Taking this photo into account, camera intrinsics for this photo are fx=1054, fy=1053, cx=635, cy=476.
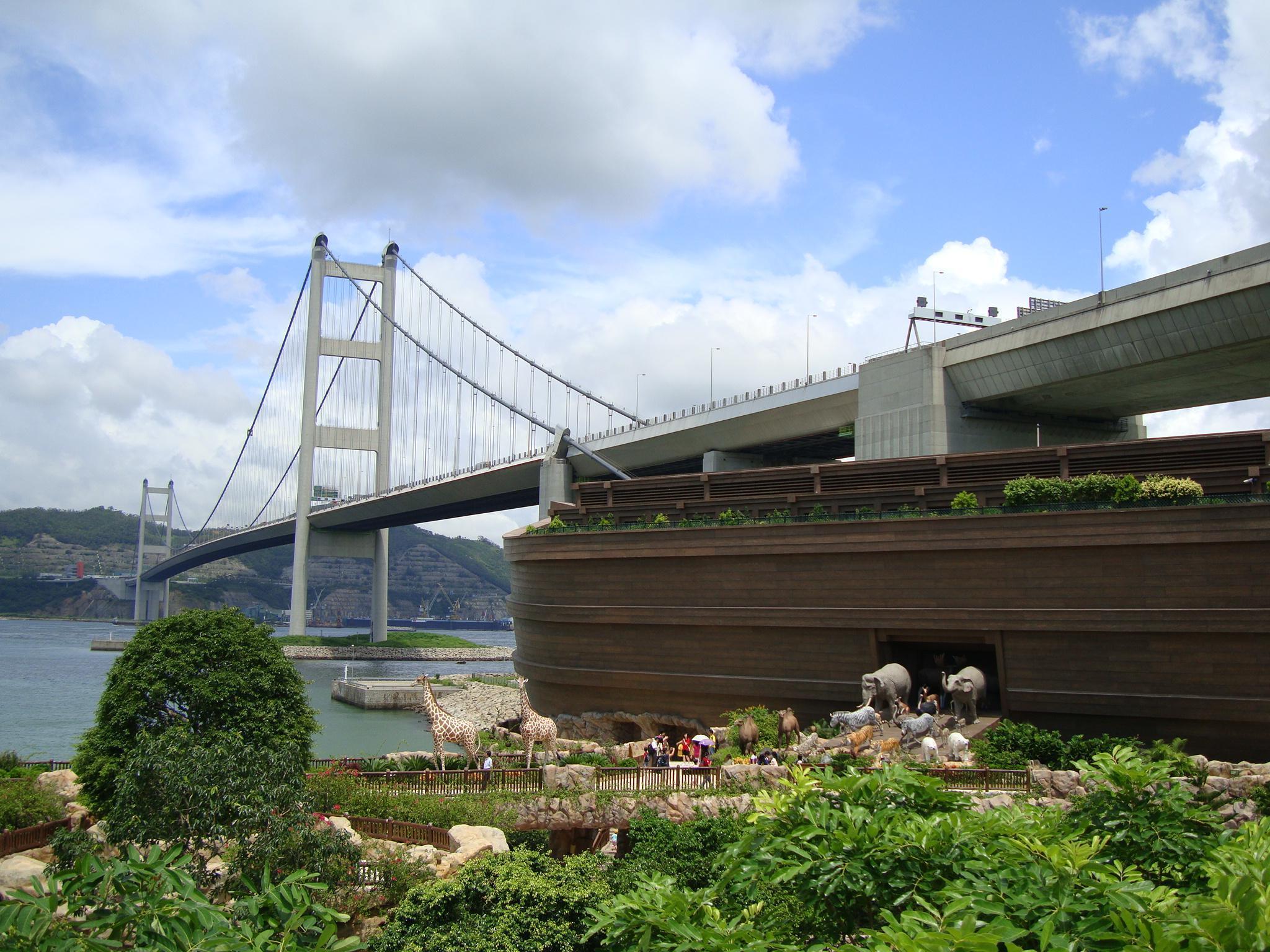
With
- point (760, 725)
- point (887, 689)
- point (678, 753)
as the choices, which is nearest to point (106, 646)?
point (678, 753)

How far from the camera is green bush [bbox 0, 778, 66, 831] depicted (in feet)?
51.5

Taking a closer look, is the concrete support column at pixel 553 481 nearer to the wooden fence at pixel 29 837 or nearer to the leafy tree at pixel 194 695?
the leafy tree at pixel 194 695

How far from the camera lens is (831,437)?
40094 millimetres

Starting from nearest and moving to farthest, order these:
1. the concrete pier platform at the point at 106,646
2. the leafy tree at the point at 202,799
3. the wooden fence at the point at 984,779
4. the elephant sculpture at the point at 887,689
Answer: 1. the leafy tree at the point at 202,799
2. the wooden fence at the point at 984,779
3. the elephant sculpture at the point at 887,689
4. the concrete pier platform at the point at 106,646

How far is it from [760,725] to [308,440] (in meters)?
58.2

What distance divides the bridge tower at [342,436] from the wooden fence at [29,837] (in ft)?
197

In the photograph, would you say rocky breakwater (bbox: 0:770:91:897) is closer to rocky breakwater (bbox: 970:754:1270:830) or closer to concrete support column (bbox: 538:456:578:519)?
rocky breakwater (bbox: 970:754:1270:830)

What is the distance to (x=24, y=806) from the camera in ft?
52.7

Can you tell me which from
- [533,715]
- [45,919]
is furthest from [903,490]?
[45,919]

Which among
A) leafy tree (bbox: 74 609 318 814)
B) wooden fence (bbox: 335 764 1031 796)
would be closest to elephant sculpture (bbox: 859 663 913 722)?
wooden fence (bbox: 335 764 1031 796)

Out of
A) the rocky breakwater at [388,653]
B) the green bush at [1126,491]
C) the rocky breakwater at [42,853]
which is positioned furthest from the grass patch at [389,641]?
the green bush at [1126,491]

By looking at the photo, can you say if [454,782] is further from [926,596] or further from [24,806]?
[926,596]

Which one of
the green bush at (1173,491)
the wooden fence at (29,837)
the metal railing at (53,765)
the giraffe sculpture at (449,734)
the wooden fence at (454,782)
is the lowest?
the wooden fence at (29,837)

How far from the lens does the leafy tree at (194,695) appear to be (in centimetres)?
1628
